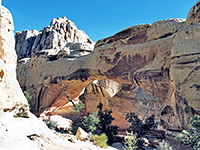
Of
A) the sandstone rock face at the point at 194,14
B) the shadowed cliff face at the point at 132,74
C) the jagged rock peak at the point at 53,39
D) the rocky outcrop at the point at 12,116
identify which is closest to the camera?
the rocky outcrop at the point at 12,116

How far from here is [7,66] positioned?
19.6ft

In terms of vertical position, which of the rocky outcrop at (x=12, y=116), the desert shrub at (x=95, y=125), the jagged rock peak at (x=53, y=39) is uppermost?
the jagged rock peak at (x=53, y=39)

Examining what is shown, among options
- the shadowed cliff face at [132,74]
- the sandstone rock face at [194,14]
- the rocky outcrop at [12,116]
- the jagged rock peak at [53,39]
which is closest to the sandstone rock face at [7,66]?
the rocky outcrop at [12,116]

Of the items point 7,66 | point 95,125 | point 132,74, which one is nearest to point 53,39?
point 95,125

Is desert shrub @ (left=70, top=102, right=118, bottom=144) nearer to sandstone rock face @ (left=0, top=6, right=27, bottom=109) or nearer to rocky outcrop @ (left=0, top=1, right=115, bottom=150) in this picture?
rocky outcrop @ (left=0, top=1, right=115, bottom=150)

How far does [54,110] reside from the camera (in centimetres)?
1800

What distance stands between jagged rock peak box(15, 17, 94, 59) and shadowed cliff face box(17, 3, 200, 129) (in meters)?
6.88

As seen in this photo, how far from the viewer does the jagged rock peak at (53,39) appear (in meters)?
25.0

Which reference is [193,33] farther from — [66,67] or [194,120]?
[66,67]

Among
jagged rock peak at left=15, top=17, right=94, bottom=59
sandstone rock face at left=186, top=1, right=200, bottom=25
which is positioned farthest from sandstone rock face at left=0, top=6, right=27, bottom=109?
jagged rock peak at left=15, top=17, right=94, bottom=59

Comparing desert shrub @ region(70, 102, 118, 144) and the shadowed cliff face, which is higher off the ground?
the shadowed cliff face

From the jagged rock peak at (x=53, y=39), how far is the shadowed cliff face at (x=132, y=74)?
6882 millimetres

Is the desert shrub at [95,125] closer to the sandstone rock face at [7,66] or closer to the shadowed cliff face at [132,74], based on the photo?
the shadowed cliff face at [132,74]

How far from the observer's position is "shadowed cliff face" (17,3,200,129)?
7645 mm
